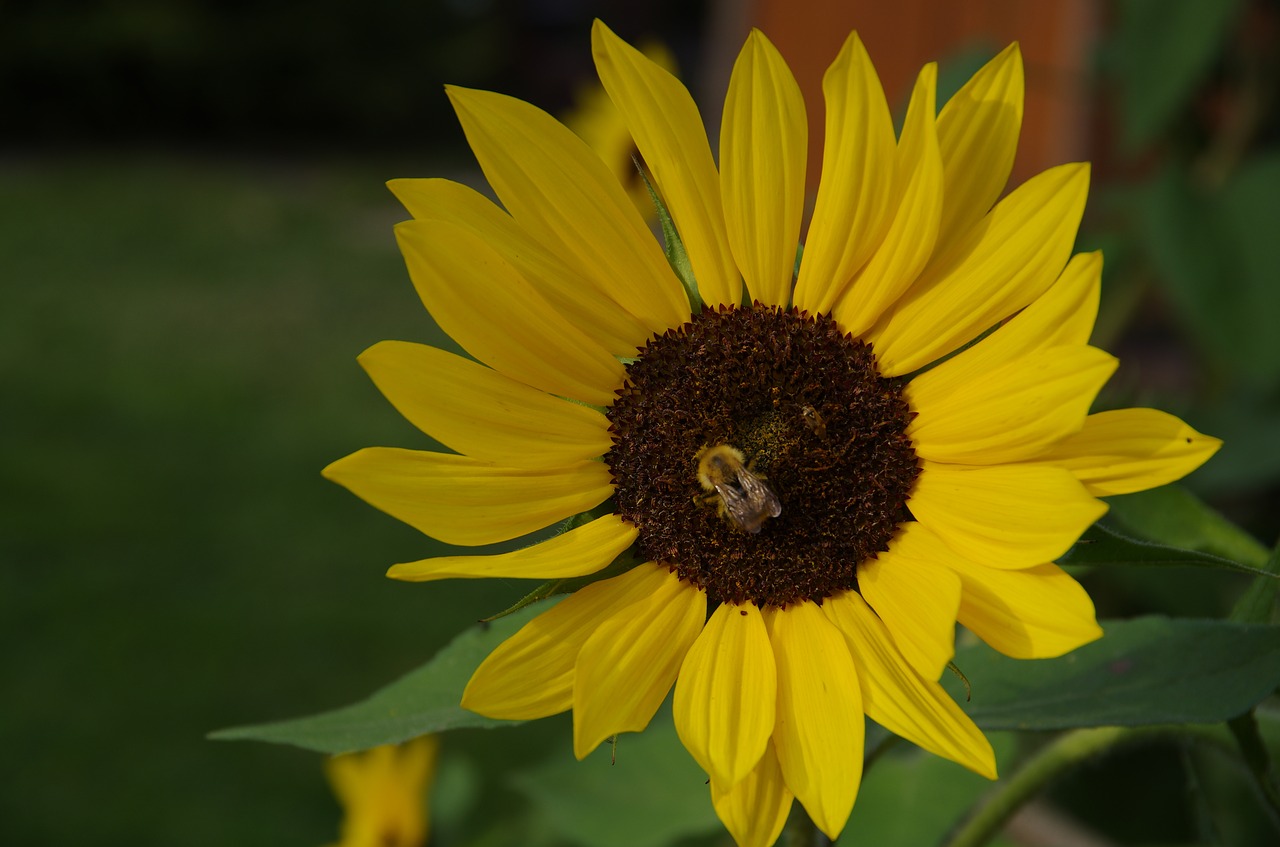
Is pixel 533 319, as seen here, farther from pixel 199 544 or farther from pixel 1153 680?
pixel 199 544

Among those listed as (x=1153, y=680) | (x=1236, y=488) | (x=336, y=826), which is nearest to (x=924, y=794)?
(x=1153, y=680)

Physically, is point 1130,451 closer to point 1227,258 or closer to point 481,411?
point 481,411

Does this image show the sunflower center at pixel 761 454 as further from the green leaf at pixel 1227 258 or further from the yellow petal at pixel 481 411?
the green leaf at pixel 1227 258

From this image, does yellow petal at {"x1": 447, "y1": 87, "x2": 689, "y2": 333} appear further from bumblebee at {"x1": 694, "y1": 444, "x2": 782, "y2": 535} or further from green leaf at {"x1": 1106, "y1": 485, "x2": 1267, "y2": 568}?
green leaf at {"x1": 1106, "y1": 485, "x2": 1267, "y2": 568}

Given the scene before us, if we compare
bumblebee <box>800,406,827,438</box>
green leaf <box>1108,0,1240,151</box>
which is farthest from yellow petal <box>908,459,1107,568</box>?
green leaf <box>1108,0,1240,151</box>

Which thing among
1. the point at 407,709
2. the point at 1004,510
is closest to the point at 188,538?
the point at 407,709

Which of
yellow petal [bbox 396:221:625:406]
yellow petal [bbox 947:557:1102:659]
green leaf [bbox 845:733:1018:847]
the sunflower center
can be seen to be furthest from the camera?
green leaf [bbox 845:733:1018:847]

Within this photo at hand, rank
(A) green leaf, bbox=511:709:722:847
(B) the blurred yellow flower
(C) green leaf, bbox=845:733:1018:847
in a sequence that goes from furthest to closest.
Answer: (B) the blurred yellow flower → (A) green leaf, bbox=511:709:722:847 → (C) green leaf, bbox=845:733:1018:847
